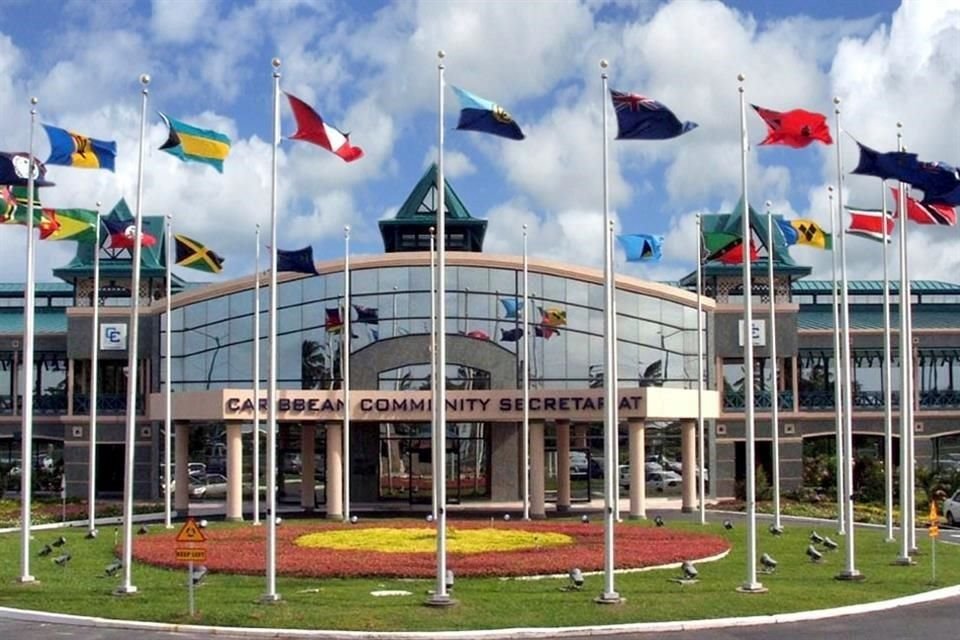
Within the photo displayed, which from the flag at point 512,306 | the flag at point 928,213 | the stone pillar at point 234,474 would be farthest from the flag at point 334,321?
the flag at point 928,213

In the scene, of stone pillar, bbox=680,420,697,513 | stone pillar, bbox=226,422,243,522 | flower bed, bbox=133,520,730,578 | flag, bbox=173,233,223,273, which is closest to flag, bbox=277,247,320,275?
flag, bbox=173,233,223,273

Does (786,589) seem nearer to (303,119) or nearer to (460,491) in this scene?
(303,119)

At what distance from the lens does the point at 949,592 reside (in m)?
25.7

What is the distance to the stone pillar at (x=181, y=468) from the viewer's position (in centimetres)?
4942

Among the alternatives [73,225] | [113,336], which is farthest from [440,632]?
[113,336]

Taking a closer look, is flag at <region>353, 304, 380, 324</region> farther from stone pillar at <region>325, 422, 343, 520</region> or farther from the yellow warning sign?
the yellow warning sign

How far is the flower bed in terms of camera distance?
1086 inches

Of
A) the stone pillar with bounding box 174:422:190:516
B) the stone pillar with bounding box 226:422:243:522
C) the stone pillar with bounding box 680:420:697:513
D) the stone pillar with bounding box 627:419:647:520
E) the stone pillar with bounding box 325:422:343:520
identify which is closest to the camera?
the stone pillar with bounding box 226:422:243:522

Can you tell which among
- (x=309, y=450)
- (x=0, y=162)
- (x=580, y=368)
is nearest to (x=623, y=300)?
(x=580, y=368)

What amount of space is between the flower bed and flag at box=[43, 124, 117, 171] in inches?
367

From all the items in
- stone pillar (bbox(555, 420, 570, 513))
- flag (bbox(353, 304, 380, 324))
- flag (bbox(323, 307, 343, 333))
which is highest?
flag (bbox(353, 304, 380, 324))

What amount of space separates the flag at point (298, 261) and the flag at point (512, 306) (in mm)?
16178

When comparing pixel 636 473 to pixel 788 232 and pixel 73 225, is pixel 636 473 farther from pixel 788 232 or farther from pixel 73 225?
pixel 73 225

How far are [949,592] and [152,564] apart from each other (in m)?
17.9
